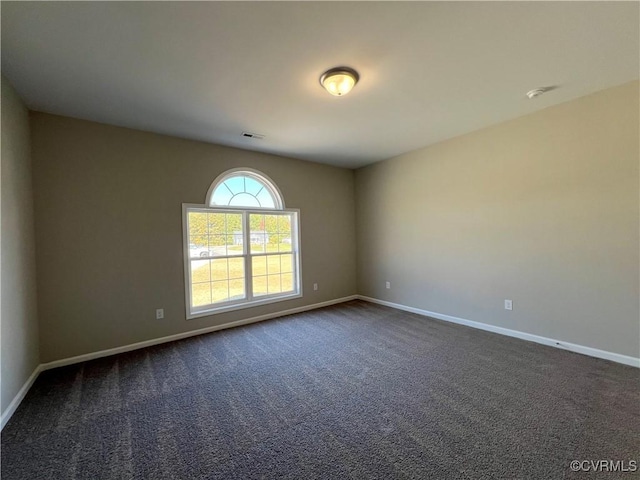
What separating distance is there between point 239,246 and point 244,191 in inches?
34.0

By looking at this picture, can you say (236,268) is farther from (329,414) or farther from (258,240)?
(329,414)

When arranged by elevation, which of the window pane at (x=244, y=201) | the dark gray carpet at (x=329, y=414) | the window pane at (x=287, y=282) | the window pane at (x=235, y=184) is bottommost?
the dark gray carpet at (x=329, y=414)

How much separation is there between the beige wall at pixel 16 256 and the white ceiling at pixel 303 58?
1.09 feet

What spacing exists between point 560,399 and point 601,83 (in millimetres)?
2817

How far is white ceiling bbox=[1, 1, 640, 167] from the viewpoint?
1.61 m

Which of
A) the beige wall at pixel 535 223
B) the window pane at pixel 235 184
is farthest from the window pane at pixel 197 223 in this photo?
the beige wall at pixel 535 223

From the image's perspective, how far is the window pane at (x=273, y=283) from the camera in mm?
4445

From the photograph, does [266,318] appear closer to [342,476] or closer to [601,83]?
[342,476]

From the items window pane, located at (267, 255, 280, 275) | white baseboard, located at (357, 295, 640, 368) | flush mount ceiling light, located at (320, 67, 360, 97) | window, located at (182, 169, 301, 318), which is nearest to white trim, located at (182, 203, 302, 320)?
window, located at (182, 169, 301, 318)

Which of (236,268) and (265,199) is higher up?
(265,199)

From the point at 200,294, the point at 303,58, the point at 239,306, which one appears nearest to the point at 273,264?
the point at 239,306

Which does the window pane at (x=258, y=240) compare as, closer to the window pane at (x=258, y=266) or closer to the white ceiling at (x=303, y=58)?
the window pane at (x=258, y=266)

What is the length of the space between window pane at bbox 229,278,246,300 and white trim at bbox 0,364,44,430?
2066mm

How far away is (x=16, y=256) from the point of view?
2.28 metres
